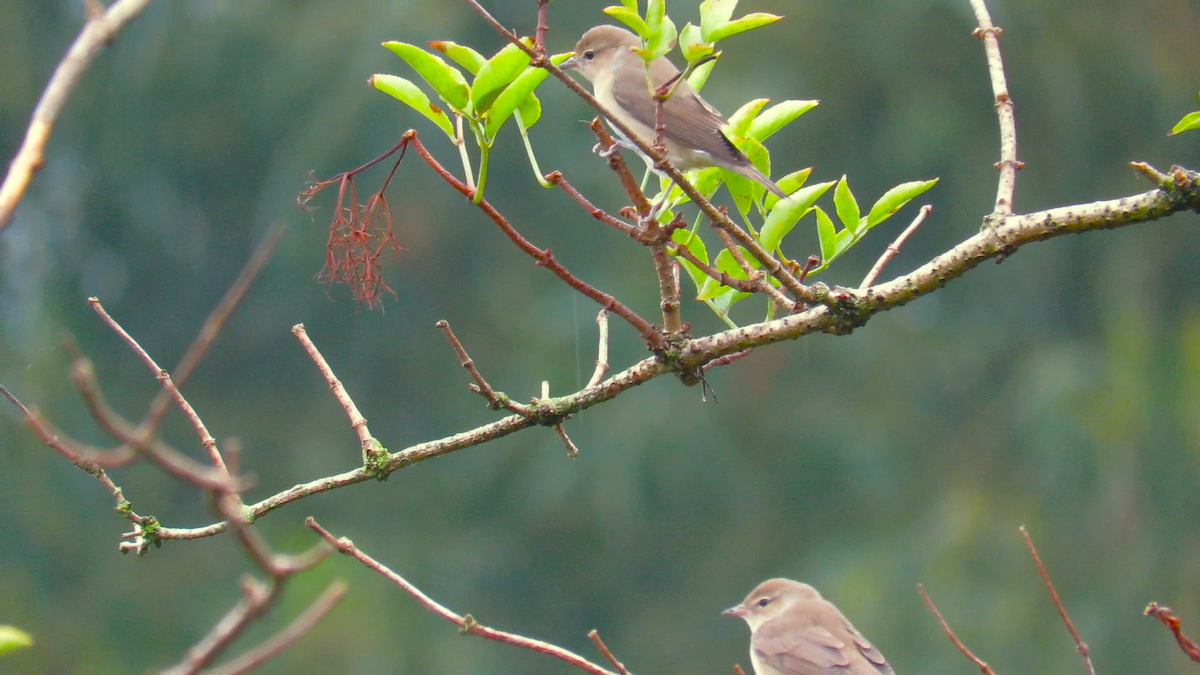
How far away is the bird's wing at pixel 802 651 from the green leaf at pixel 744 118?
191 centimetres

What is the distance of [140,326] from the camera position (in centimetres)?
798

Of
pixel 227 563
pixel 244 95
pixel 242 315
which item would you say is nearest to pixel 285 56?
pixel 244 95

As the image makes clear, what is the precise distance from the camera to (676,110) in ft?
6.89

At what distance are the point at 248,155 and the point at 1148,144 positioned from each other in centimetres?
613

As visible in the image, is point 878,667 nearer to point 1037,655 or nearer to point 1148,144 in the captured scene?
point 1037,655

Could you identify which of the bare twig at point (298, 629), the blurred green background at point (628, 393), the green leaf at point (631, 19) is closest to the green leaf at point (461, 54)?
the green leaf at point (631, 19)

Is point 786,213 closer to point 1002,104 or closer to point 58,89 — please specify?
point 1002,104

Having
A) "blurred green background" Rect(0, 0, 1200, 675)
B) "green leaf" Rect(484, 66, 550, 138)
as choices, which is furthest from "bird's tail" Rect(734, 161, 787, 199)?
"blurred green background" Rect(0, 0, 1200, 675)

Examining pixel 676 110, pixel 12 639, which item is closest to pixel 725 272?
pixel 12 639

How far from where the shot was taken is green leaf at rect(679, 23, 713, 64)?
0.98 metres

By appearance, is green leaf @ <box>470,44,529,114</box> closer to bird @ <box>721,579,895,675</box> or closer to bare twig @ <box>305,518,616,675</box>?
bare twig @ <box>305,518,616,675</box>

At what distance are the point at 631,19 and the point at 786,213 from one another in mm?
313

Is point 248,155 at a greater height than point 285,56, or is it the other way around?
point 285,56

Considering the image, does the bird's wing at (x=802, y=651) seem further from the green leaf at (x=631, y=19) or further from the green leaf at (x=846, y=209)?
the green leaf at (x=631, y=19)
